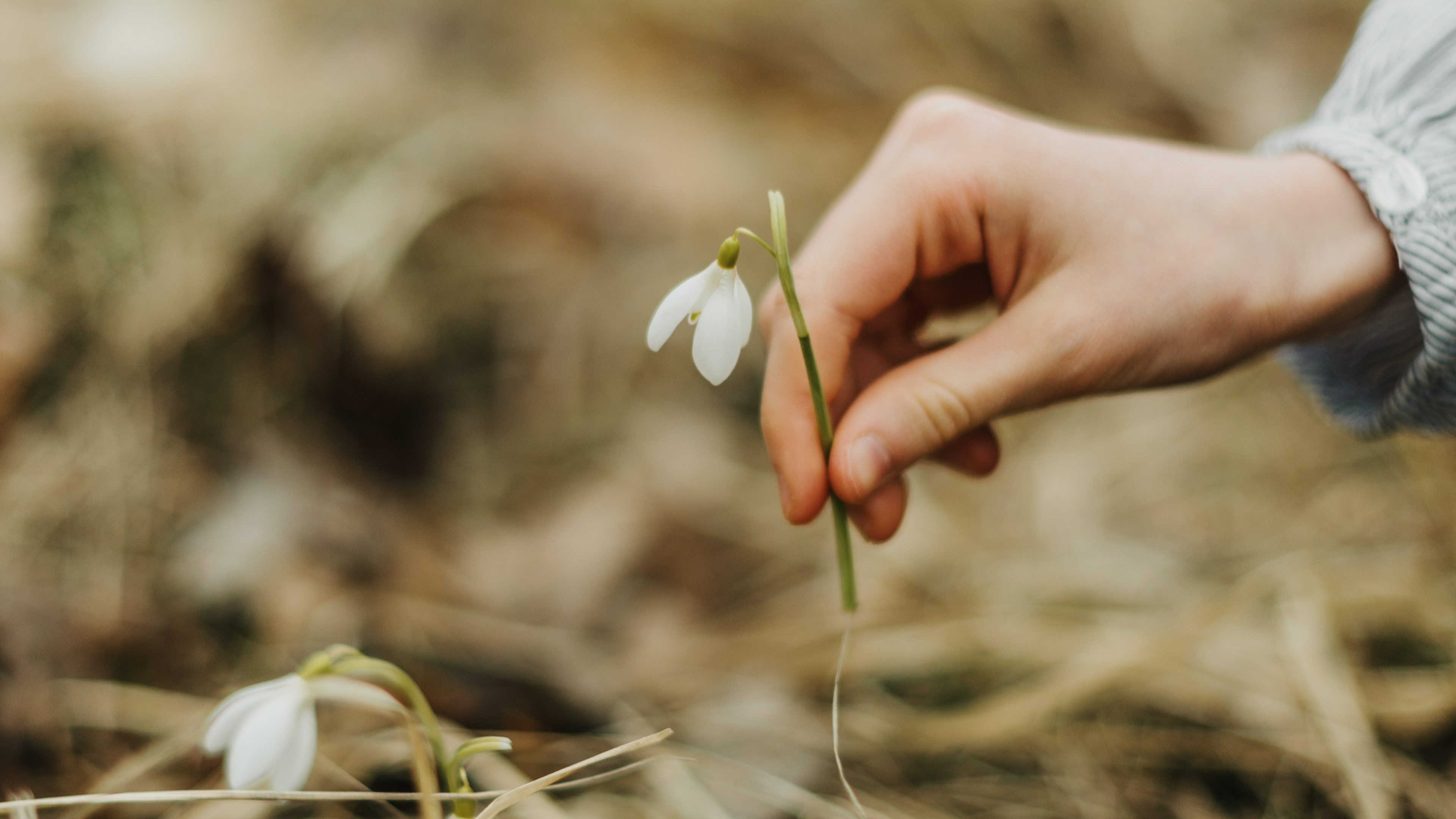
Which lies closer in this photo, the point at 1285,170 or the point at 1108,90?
the point at 1285,170

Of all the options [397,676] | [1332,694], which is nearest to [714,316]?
[397,676]

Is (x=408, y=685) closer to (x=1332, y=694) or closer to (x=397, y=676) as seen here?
(x=397, y=676)

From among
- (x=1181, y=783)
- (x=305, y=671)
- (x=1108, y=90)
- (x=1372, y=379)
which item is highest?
(x=1108, y=90)

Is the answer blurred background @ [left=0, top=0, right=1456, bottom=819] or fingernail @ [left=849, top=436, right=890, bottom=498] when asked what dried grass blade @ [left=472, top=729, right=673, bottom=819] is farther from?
fingernail @ [left=849, top=436, right=890, bottom=498]

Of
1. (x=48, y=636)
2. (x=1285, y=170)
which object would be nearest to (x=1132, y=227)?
(x=1285, y=170)

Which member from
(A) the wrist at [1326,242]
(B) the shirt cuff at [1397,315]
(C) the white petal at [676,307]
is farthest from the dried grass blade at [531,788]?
(B) the shirt cuff at [1397,315]

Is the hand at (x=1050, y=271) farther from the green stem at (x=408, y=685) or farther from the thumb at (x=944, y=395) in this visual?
the green stem at (x=408, y=685)

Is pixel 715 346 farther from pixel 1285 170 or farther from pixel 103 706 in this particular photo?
pixel 103 706
